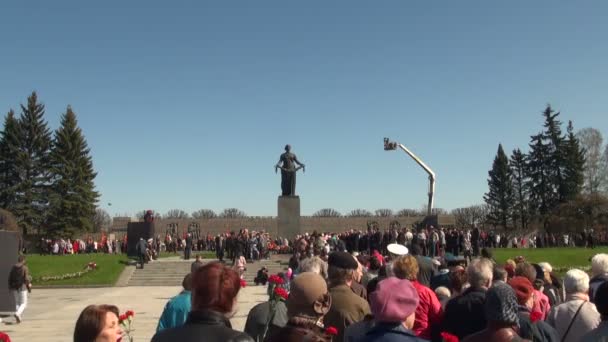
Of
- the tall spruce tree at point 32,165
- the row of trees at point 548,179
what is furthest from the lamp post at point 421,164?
the tall spruce tree at point 32,165

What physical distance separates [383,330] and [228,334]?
0.94 meters

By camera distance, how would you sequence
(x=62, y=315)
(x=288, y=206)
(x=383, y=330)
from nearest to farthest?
(x=383, y=330) → (x=62, y=315) → (x=288, y=206)

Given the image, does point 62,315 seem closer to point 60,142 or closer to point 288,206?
point 288,206

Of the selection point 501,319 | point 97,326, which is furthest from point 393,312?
point 97,326

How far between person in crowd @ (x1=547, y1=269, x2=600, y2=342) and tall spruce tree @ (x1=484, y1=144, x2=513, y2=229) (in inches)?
2420

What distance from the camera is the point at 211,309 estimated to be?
3.10 m

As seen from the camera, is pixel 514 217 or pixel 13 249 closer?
pixel 13 249

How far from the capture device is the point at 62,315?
1523 centimetres

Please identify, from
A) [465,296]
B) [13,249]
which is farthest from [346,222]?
[465,296]

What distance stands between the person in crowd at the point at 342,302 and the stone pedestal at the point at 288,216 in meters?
26.1

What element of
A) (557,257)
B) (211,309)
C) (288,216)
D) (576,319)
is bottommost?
(557,257)

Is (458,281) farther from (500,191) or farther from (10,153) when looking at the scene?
(500,191)

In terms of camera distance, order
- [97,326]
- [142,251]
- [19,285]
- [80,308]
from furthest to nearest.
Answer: [142,251], [80,308], [19,285], [97,326]

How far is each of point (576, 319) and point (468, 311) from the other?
937 millimetres
